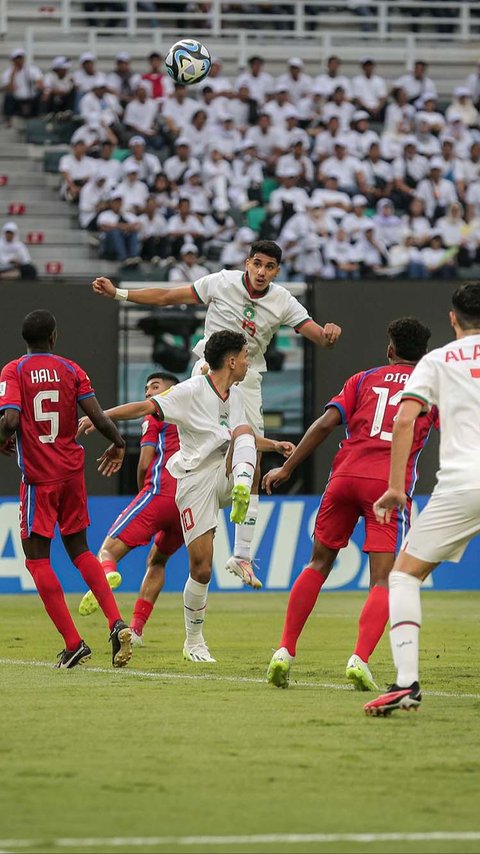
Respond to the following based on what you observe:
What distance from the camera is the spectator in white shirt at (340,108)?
25234mm

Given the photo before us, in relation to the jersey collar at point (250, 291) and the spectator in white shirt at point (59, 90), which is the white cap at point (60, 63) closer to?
the spectator in white shirt at point (59, 90)

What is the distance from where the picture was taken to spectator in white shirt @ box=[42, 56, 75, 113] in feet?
79.8

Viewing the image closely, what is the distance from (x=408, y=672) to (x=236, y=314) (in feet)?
14.9

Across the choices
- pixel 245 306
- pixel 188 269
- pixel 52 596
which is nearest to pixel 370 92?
pixel 188 269

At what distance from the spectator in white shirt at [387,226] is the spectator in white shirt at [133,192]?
12.1 ft

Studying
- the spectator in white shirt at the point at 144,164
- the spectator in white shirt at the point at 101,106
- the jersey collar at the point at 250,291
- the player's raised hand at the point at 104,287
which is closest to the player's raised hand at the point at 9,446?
the player's raised hand at the point at 104,287

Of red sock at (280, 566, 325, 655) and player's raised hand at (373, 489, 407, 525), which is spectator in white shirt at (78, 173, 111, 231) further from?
player's raised hand at (373, 489, 407, 525)

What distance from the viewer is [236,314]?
11.2 metres

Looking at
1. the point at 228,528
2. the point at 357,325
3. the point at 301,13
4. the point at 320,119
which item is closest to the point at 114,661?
the point at 228,528

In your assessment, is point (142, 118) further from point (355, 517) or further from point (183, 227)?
point (355, 517)

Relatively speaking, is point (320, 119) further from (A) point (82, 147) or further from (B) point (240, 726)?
(B) point (240, 726)

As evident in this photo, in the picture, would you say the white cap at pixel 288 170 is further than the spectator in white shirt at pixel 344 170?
No

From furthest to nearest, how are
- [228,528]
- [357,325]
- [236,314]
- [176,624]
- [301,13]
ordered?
[301,13], [357,325], [228,528], [176,624], [236,314]

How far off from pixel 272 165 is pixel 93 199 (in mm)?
3079
